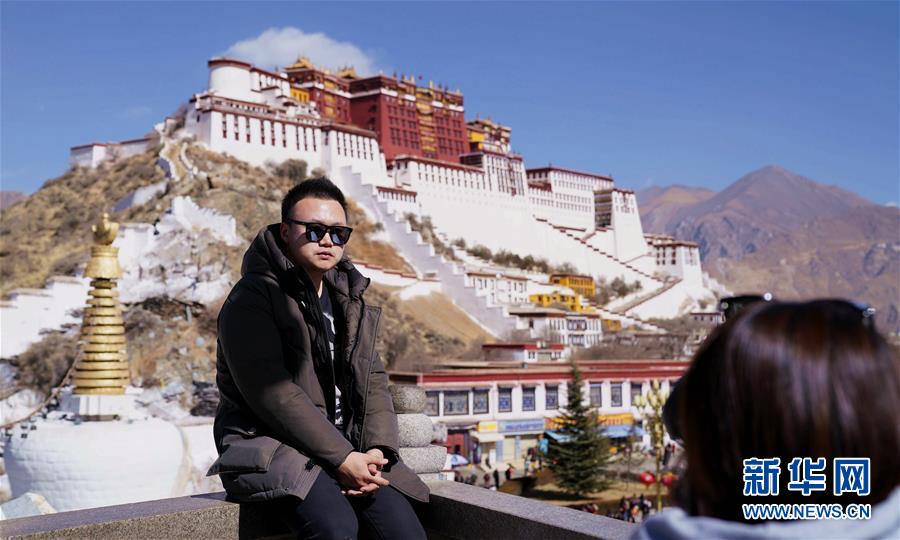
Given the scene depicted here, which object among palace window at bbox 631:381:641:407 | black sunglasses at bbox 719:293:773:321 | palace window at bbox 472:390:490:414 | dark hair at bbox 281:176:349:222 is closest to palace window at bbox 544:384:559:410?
palace window at bbox 472:390:490:414

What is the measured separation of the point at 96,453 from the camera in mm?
10102

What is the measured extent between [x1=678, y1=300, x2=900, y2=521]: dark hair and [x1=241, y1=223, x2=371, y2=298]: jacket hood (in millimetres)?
2429

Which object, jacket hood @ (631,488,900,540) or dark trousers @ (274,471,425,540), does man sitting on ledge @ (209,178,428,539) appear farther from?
jacket hood @ (631,488,900,540)

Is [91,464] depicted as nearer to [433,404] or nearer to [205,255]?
[433,404]

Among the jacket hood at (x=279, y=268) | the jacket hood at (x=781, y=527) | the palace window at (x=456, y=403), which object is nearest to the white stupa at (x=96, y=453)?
the jacket hood at (x=279, y=268)

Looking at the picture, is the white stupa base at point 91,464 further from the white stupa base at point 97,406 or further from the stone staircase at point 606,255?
the stone staircase at point 606,255

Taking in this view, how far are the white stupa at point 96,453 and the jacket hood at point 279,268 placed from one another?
7.39m

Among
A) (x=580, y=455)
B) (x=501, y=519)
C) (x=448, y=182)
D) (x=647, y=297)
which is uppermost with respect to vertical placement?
(x=448, y=182)

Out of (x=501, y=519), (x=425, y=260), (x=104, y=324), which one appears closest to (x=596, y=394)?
(x=104, y=324)

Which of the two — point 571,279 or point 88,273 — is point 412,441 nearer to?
point 88,273

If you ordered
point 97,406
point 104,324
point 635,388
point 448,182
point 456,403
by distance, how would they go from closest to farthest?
point 97,406, point 104,324, point 456,403, point 635,388, point 448,182

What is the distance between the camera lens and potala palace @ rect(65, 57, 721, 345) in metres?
52.8

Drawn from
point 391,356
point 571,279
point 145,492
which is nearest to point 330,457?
point 145,492

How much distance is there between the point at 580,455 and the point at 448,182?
38.1m
